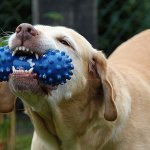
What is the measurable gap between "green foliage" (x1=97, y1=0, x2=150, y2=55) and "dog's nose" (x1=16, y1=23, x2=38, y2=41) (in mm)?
3583

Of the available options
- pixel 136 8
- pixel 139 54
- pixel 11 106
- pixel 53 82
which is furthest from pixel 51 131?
pixel 136 8

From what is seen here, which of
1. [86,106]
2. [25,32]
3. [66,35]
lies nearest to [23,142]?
[86,106]

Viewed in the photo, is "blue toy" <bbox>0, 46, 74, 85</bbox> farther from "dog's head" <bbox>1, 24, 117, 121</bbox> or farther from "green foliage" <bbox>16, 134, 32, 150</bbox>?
"green foliage" <bbox>16, 134, 32, 150</bbox>

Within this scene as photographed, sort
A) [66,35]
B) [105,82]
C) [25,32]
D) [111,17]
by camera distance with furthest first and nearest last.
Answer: [111,17]
[105,82]
[66,35]
[25,32]

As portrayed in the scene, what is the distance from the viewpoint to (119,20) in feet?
28.2

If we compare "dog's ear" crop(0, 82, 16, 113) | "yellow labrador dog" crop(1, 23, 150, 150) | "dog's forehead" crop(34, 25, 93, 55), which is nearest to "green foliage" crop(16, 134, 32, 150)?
"yellow labrador dog" crop(1, 23, 150, 150)

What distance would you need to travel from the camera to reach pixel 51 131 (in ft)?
18.5

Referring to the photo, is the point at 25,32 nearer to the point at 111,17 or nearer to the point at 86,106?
the point at 86,106

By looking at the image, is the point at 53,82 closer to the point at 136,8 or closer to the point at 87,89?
the point at 87,89

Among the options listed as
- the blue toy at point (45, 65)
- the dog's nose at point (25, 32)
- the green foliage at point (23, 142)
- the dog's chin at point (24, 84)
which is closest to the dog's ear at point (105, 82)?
the blue toy at point (45, 65)

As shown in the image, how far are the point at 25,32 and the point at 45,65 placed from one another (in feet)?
0.75

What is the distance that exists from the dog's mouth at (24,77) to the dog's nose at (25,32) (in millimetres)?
61

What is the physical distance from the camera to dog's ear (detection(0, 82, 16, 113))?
217 inches

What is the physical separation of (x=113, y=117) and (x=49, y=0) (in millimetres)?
1935
